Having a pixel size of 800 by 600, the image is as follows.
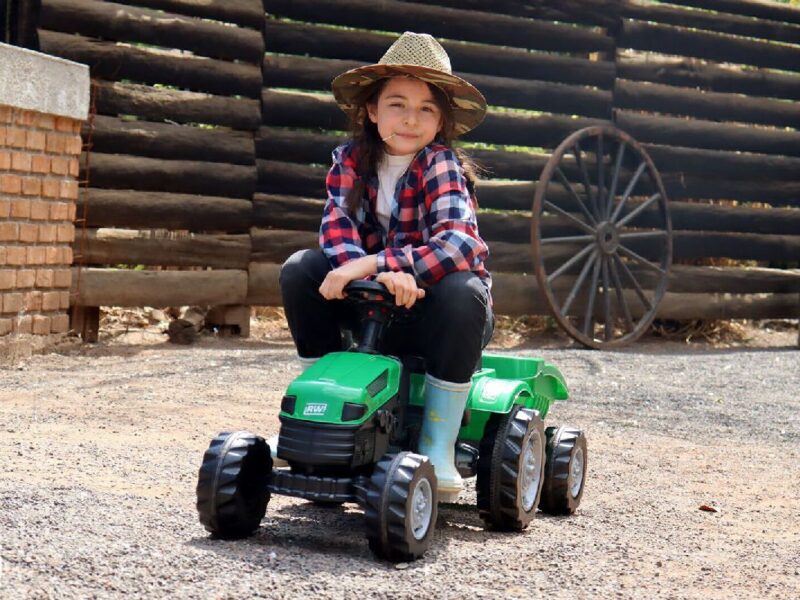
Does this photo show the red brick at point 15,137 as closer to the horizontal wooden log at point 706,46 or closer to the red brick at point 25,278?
the red brick at point 25,278

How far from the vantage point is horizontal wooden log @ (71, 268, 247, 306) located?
8836 mm

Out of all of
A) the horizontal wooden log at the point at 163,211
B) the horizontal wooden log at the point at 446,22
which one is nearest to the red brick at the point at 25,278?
the horizontal wooden log at the point at 163,211

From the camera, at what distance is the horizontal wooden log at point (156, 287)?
8836 mm

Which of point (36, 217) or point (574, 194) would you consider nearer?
point (36, 217)

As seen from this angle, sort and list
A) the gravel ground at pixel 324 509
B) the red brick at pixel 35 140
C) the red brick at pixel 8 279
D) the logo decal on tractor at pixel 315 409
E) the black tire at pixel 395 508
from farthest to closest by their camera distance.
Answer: the red brick at pixel 35 140, the red brick at pixel 8 279, the logo decal on tractor at pixel 315 409, the black tire at pixel 395 508, the gravel ground at pixel 324 509

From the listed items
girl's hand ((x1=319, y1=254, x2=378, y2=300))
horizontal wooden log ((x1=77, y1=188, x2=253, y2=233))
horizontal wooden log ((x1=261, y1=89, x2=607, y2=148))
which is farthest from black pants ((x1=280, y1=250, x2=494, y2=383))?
horizontal wooden log ((x1=261, y1=89, x2=607, y2=148))

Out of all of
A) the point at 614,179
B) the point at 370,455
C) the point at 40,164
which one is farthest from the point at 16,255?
the point at 614,179

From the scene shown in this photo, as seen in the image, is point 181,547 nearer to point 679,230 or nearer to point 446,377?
point 446,377

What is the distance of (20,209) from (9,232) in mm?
187

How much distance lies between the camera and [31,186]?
26.1 feet

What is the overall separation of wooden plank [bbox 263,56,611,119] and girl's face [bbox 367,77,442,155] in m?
5.88

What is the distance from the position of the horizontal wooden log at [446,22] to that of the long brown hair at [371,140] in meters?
5.84

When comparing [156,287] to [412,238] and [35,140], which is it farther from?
[412,238]

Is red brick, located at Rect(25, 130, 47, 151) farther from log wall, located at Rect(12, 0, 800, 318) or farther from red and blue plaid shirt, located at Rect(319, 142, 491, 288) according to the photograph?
red and blue plaid shirt, located at Rect(319, 142, 491, 288)
